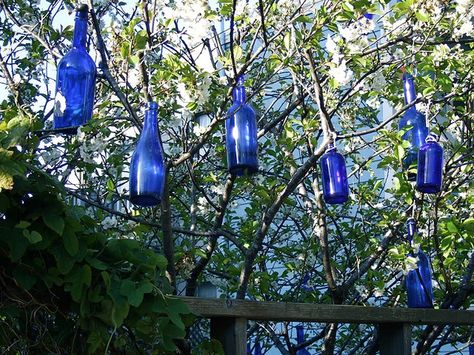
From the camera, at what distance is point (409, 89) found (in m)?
3.44

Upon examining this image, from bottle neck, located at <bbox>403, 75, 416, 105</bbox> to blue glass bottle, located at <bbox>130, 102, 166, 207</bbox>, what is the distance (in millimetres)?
1243

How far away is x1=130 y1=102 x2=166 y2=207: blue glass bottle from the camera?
251 cm

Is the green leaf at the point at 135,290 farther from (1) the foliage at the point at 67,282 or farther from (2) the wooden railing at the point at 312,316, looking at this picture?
(2) the wooden railing at the point at 312,316

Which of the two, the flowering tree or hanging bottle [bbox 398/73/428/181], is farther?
hanging bottle [bbox 398/73/428/181]

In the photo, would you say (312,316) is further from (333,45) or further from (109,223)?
(109,223)

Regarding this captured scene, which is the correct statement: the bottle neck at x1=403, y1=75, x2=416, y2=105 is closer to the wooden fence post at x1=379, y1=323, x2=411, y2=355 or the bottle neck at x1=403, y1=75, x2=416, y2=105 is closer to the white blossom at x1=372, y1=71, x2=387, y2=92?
the white blossom at x1=372, y1=71, x2=387, y2=92

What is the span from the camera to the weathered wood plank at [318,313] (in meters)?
2.18

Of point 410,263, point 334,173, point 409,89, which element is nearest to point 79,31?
point 334,173

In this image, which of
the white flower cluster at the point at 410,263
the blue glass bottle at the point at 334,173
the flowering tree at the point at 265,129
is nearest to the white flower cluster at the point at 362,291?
the flowering tree at the point at 265,129

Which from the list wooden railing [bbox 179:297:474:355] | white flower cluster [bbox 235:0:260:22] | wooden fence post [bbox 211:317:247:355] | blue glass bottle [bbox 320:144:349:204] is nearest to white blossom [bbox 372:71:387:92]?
blue glass bottle [bbox 320:144:349:204]

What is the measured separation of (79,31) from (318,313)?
1176 mm

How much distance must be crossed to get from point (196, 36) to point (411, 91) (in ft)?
3.68

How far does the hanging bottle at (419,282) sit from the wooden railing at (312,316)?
550mm

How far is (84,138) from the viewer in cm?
314
